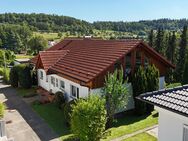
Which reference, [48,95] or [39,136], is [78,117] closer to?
[39,136]

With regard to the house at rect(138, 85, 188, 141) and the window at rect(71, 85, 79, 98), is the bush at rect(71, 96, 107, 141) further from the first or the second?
the house at rect(138, 85, 188, 141)

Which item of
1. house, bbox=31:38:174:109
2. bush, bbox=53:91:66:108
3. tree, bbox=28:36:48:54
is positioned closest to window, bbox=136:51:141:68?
house, bbox=31:38:174:109

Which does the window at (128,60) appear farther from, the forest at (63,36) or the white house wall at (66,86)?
the forest at (63,36)

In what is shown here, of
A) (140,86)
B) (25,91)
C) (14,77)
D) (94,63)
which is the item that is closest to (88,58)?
(94,63)

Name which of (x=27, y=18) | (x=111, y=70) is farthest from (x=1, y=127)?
(x=27, y=18)

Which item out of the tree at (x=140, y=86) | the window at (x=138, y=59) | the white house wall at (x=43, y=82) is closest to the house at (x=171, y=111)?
the tree at (x=140, y=86)
